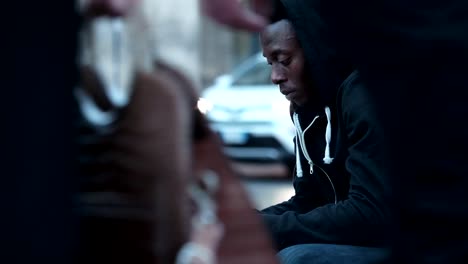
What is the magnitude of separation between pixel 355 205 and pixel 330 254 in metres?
0.14

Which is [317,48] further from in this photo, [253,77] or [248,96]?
[253,77]

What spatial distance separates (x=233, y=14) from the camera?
173 centimetres

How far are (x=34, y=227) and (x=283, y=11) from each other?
1.37m

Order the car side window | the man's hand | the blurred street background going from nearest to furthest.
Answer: the man's hand
the blurred street background
the car side window

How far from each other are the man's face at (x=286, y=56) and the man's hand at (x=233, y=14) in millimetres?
950

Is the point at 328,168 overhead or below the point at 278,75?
below

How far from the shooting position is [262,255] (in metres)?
1.66

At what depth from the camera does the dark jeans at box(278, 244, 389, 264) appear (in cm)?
253

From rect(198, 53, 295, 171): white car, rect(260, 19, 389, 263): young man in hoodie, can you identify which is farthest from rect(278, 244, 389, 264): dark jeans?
rect(198, 53, 295, 171): white car

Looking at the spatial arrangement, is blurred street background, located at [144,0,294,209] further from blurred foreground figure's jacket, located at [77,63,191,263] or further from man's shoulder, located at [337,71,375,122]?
blurred foreground figure's jacket, located at [77,63,191,263]

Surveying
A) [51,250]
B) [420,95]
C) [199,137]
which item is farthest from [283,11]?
[51,250]

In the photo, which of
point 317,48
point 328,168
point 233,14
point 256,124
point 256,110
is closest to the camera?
point 233,14

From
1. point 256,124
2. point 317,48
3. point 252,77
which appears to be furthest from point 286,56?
point 252,77

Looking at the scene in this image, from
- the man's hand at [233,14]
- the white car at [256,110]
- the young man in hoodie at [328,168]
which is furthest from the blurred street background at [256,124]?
the young man in hoodie at [328,168]
